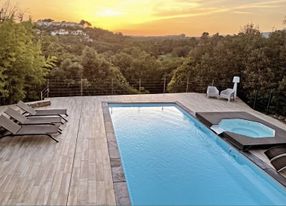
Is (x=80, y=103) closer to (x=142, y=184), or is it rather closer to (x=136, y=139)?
(x=136, y=139)

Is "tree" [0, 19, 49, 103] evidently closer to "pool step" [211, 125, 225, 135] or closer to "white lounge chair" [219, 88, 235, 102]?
"pool step" [211, 125, 225, 135]

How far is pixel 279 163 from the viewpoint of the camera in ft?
16.3

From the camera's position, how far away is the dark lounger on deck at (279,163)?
4871mm

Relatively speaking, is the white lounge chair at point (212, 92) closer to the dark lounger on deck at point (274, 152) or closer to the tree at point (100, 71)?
the tree at point (100, 71)

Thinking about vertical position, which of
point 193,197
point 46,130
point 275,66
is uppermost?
point 275,66

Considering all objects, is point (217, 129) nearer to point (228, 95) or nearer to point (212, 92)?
point (228, 95)

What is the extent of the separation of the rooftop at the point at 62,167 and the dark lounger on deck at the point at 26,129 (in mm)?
214

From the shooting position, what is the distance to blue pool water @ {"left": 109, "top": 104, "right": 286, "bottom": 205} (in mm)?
4473

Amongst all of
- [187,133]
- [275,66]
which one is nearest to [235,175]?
[187,133]

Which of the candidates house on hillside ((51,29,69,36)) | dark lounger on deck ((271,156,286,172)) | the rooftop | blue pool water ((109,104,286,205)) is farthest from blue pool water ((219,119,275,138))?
house on hillside ((51,29,69,36))

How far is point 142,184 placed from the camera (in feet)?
15.7

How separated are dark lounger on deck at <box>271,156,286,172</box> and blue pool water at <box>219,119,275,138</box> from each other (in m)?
1.77

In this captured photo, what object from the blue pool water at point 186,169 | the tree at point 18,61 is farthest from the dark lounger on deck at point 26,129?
the tree at point 18,61

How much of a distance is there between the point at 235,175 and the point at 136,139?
2.49 meters
